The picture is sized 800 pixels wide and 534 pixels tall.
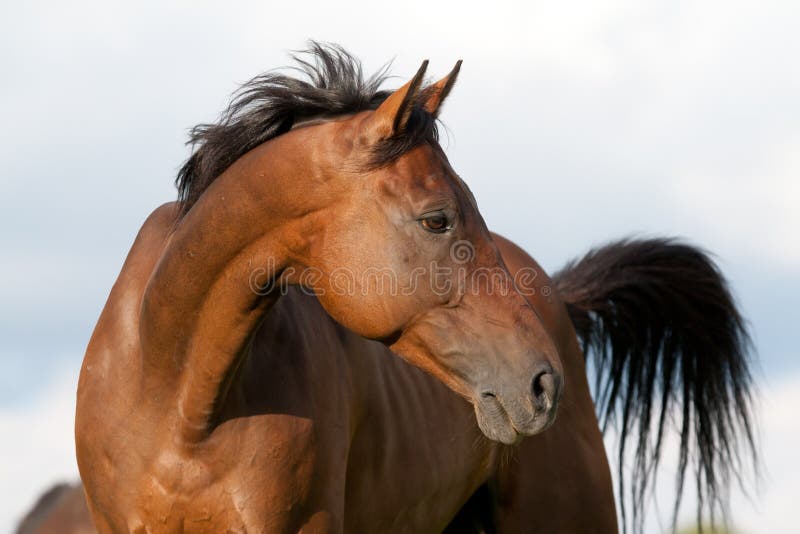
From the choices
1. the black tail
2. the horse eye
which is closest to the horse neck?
the horse eye

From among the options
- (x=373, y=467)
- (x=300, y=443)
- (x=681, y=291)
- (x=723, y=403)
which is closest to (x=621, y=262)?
(x=681, y=291)

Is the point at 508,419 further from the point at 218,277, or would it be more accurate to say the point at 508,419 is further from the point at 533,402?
the point at 218,277

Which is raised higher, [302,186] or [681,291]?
[302,186]

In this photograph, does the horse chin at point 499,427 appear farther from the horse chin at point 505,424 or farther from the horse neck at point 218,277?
the horse neck at point 218,277

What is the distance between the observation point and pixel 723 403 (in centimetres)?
698

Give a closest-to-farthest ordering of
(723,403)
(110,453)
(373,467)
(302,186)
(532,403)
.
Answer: (532,403) → (302,186) → (110,453) → (373,467) → (723,403)

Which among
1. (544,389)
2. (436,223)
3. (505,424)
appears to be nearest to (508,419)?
(505,424)

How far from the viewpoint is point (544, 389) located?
381 centimetres

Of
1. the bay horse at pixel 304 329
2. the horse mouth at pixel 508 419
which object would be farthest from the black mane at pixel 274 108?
the horse mouth at pixel 508 419

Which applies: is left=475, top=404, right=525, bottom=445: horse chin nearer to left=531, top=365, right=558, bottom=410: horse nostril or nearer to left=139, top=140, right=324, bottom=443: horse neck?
left=531, top=365, right=558, bottom=410: horse nostril

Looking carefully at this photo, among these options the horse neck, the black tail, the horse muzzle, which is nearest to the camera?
the horse muzzle

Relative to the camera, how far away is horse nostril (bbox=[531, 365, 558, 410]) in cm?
380

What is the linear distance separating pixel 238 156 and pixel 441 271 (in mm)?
925

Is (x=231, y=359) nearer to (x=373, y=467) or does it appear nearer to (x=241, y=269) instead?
(x=241, y=269)
